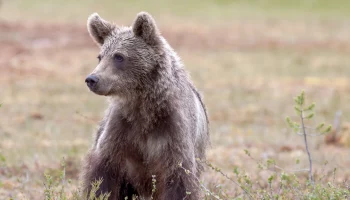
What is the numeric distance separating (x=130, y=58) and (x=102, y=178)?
116cm

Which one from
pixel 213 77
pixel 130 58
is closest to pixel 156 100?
pixel 130 58

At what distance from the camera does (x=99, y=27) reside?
688 cm

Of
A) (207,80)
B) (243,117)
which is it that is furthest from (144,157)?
(207,80)

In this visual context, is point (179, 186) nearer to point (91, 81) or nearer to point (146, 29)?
point (91, 81)

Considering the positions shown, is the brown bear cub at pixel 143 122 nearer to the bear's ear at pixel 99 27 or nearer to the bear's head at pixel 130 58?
the bear's head at pixel 130 58

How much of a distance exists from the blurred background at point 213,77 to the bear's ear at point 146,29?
4.41ft

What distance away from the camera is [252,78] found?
22.3 meters

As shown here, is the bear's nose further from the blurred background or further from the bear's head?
the blurred background

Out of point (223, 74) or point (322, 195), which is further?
point (223, 74)

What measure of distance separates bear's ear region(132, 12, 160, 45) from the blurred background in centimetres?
134

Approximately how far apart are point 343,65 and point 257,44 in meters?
6.21

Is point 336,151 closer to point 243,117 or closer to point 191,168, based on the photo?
point 243,117

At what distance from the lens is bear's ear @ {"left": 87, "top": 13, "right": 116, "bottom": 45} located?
6.88 metres

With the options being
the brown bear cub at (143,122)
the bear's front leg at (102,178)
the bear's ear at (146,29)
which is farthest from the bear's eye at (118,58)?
the bear's front leg at (102,178)
